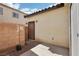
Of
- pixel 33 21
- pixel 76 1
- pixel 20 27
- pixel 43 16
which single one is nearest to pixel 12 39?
pixel 20 27

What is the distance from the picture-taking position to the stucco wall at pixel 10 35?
358cm

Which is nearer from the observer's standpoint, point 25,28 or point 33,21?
point 25,28

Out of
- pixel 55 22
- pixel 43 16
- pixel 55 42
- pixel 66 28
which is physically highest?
pixel 43 16

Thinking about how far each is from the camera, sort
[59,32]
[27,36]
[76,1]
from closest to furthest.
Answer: [76,1], [59,32], [27,36]

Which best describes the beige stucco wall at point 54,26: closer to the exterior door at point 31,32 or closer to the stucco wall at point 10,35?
the exterior door at point 31,32

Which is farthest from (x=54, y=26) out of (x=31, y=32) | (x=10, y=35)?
(x=10, y=35)

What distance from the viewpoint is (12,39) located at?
161 inches

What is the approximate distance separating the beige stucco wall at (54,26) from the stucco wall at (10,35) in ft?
2.82

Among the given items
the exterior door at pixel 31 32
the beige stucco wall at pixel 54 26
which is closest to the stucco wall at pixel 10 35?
the exterior door at pixel 31 32

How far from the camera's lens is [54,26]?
15.2ft

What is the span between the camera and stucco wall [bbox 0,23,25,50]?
3583mm

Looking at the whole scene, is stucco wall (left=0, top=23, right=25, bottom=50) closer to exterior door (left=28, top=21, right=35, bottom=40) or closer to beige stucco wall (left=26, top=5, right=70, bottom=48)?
exterior door (left=28, top=21, right=35, bottom=40)

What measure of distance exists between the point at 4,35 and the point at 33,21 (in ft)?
6.91

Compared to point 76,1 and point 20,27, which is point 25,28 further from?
point 76,1
